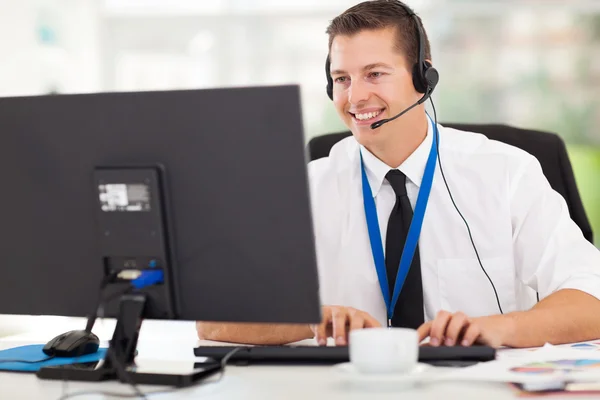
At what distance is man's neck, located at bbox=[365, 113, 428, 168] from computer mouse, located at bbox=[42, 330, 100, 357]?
0.91 m

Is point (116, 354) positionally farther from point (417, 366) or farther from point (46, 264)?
point (417, 366)

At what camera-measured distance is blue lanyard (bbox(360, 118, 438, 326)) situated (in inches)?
70.8

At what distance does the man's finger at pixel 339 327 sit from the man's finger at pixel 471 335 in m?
0.20

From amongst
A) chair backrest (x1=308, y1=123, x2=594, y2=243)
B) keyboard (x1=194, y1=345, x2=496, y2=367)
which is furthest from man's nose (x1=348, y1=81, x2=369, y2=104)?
keyboard (x1=194, y1=345, x2=496, y2=367)

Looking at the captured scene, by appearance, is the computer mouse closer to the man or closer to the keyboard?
the keyboard

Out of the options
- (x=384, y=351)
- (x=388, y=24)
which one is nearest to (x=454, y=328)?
(x=384, y=351)

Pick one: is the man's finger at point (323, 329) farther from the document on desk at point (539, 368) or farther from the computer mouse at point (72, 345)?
the computer mouse at point (72, 345)

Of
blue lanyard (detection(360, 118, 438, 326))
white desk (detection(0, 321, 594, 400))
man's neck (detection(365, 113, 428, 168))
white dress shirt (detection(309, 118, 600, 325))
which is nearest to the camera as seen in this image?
white desk (detection(0, 321, 594, 400))

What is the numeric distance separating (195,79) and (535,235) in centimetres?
347

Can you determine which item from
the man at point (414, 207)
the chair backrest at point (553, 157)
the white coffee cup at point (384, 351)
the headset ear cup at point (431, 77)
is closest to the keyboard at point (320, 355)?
the white coffee cup at point (384, 351)

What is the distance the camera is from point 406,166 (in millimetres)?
1958

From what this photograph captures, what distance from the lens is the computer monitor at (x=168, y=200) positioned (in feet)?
3.60

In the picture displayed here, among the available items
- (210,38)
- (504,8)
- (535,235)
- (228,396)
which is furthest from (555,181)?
(210,38)

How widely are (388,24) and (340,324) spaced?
95 cm
